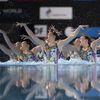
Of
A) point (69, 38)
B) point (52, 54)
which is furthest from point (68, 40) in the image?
point (52, 54)

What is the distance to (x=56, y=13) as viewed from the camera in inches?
120

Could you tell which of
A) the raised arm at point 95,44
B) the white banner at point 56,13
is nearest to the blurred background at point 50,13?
the white banner at point 56,13

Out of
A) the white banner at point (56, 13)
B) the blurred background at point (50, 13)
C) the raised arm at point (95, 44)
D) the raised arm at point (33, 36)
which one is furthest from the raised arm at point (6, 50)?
the raised arm at point (95, 44)

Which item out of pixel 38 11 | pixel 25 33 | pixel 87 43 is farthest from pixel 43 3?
pixel 87 43

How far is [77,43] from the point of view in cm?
296

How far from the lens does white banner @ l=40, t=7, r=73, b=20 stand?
303 cm

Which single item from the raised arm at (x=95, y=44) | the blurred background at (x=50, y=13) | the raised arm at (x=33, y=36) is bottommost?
the raised arm at (x=95, y=44)

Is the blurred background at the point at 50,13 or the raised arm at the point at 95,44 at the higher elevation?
the blurred background at the point at 50,13

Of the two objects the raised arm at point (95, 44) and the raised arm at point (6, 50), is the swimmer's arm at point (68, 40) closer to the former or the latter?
the raised arm at point (95, 44)

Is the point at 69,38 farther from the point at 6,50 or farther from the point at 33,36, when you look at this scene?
the point at 6,50

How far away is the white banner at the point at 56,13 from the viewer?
3025mm

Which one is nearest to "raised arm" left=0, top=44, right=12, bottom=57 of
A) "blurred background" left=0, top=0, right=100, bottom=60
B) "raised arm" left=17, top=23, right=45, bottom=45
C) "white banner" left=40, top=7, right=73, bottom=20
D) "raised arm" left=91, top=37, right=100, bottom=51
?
"blurred background" left=0, top=0, right=100, bottom=60

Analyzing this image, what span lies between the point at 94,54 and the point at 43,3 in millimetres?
587

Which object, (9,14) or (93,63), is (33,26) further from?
(93,63)
